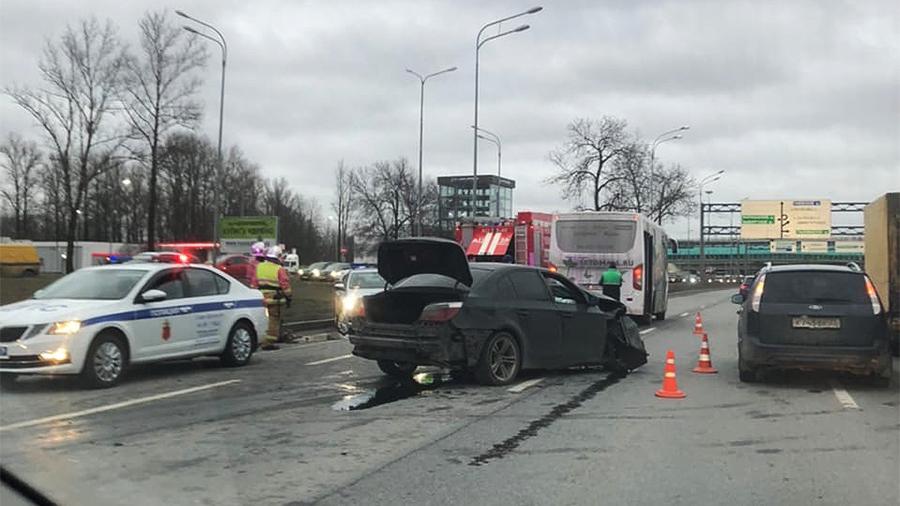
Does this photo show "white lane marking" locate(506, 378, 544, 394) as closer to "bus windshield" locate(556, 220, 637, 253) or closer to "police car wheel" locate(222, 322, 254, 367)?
"police car wheel" locate(222, 322, 254, 367)

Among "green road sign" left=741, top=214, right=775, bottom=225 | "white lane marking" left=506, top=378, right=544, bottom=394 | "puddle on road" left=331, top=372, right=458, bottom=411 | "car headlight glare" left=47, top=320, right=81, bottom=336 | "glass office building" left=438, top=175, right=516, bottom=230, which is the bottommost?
"puddle on road" left=331, top=372, right=458, bottom=411

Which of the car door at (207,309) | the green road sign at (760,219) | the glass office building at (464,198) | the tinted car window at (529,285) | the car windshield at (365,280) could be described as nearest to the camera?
the tinted car window at (529,285)

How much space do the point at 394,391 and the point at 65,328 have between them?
3.80m

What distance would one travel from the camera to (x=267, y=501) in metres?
5.05

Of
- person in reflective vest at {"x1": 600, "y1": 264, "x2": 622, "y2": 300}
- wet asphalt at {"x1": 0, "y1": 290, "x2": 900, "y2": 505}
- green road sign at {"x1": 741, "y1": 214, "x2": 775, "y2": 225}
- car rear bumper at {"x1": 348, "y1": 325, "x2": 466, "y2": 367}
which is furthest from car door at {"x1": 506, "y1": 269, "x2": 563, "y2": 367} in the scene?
green road sign at {"x1": 741, "y1": 214, "x2": 775, "y2": 225}

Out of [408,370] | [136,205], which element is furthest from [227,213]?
[408,370]

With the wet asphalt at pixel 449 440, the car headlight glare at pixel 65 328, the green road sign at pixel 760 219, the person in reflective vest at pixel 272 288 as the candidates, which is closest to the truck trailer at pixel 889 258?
the wet asphalt at pixel 449 440

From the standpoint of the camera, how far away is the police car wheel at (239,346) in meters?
11.4

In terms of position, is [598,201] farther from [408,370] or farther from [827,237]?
[408,370]

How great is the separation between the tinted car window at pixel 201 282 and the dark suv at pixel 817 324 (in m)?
7.23

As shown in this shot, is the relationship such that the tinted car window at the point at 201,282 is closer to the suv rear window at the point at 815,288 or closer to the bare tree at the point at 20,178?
the suv rear window at the point at 815,288

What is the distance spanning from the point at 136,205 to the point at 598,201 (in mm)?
46840

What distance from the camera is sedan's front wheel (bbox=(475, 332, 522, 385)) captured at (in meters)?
9.55

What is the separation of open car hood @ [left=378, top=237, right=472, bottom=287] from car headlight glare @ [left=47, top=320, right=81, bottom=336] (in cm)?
368
